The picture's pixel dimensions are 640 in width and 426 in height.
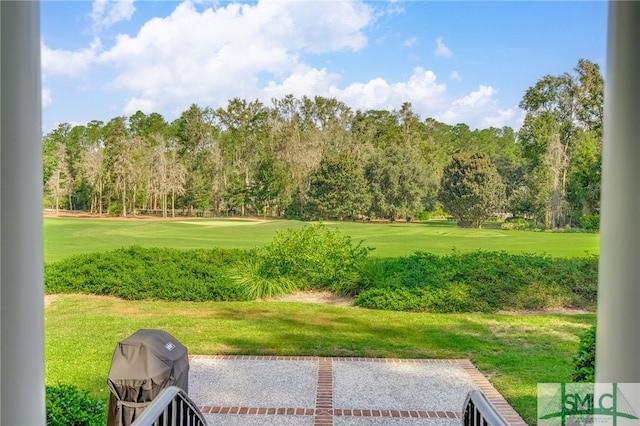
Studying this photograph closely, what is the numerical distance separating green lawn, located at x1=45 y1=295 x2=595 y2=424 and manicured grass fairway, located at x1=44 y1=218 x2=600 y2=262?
3.46ft

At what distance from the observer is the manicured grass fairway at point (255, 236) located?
8.74 metres

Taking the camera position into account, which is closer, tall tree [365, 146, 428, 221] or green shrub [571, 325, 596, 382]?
green shrub [571, 325, 596, 382]

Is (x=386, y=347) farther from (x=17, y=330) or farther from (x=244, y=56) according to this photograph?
(x=17, y=330)

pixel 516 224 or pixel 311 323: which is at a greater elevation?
pixel 516 224

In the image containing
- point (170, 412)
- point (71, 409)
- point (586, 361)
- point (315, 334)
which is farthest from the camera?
point (315, 334)

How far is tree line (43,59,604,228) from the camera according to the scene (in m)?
8.60

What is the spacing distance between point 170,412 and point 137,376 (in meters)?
0.93

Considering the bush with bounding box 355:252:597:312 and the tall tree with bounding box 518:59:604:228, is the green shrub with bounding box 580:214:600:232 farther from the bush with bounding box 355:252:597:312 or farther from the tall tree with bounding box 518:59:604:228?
the bush with bounding box 355:252:597:312

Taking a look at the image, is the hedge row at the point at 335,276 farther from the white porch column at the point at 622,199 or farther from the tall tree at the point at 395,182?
the white porch column at the point at 622,199

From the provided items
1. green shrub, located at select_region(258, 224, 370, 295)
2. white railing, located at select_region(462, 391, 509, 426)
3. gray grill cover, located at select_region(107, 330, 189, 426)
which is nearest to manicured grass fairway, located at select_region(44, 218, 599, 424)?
green shrub, located at select_region(258, 224, 370, 295)

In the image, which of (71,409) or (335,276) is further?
(335,276)

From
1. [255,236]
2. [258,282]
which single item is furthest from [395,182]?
[258,282]

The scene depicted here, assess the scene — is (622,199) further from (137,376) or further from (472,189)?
(472,189)

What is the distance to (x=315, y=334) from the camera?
7016 millimetres
